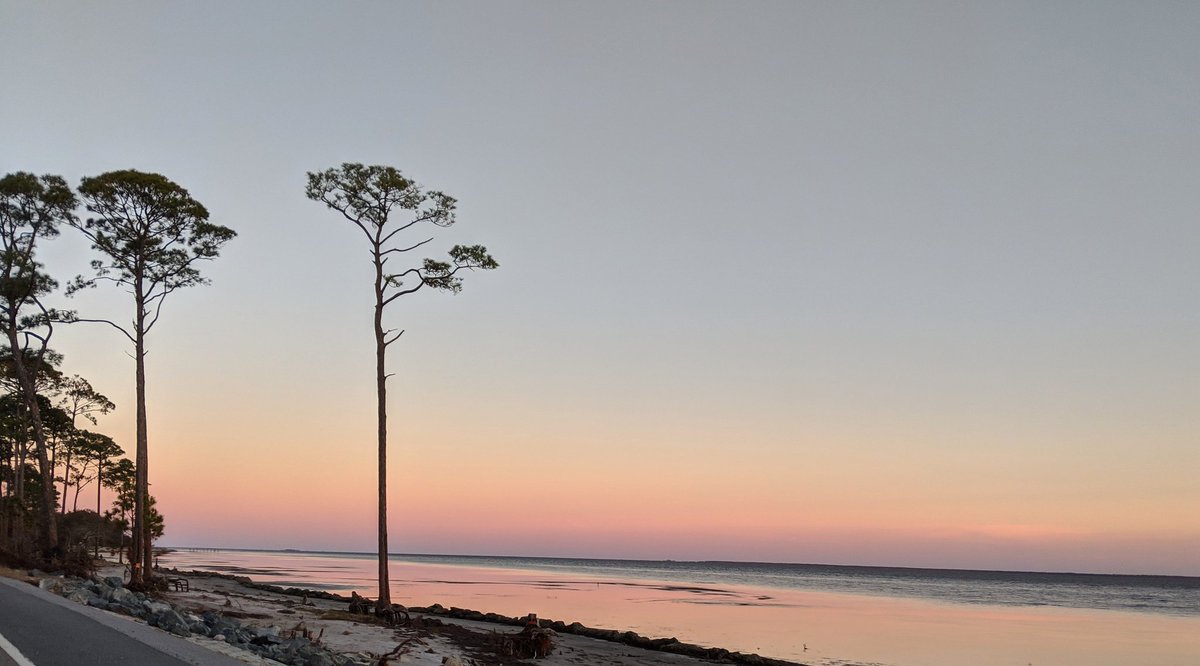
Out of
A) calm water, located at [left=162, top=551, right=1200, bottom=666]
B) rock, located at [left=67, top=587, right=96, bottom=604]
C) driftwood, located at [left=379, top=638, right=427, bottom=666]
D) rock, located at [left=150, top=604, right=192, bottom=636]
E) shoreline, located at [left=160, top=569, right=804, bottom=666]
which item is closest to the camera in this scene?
rock, located at [left=150, top=604, right=192, bottom=636]

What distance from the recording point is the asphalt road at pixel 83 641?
41.1ft

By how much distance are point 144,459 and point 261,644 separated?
2011cm

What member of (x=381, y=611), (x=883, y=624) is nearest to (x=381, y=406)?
(x=381, y=611)

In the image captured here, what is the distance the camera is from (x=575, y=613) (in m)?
48.9

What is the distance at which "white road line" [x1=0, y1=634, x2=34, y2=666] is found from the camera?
11851 millimetres

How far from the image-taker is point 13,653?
12.5m

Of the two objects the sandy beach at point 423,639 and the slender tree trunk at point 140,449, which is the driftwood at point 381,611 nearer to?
the sandy beach at point 423,639

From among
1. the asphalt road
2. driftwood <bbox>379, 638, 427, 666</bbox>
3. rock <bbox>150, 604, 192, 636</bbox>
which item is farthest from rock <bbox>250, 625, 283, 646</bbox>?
driftwood <bbox>379, 638, 427, 666</bbox>

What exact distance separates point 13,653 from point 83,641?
168 cm

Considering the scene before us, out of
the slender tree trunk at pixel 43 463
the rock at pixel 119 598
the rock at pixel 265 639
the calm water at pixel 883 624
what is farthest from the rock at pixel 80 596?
the calm water at pixel 883 624

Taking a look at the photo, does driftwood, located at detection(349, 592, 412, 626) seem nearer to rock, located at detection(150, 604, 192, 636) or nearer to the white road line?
rock, located at detection(150, 604, 192, 636)

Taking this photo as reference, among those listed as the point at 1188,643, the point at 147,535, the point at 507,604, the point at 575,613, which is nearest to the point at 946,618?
the point at 1188,643

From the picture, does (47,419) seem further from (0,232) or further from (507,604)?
(507,604)

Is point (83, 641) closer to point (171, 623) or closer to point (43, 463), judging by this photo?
point (171, 623)
